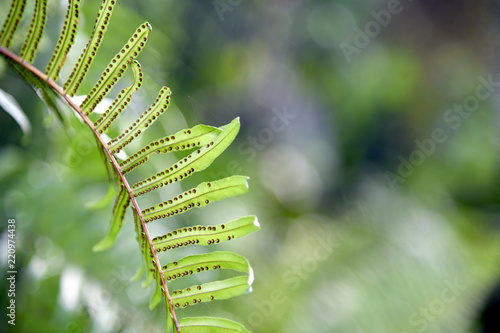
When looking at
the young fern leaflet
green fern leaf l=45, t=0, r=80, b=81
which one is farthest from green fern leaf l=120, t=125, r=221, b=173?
green fern leaf l=45, t=0, r=80, b=81

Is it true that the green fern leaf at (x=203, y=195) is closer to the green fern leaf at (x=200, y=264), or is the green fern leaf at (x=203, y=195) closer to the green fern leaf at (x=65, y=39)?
the green fern leaf at (x=200, y=264)

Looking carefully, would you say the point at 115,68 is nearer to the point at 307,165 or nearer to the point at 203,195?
the point at 203,195

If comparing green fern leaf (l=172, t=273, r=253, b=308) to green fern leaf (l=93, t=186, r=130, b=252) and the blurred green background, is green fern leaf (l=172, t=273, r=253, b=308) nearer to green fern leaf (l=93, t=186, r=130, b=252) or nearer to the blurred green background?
green fern leaf (l=93, t=186, r=130, b=252)

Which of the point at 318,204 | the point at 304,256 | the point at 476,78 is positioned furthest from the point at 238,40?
the point at 476,78

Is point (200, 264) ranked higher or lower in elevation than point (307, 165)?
higher

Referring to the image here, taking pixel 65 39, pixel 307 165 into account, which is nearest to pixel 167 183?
pixel 65 39

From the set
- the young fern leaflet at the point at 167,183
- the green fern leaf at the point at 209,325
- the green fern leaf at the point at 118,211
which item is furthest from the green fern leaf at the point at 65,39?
the green fern leaf at the point at 209,325

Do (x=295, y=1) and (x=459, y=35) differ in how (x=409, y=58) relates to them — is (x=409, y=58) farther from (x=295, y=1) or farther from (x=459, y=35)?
(x=295, y=1)

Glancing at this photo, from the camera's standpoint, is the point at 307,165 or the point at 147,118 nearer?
the point at 147,118
